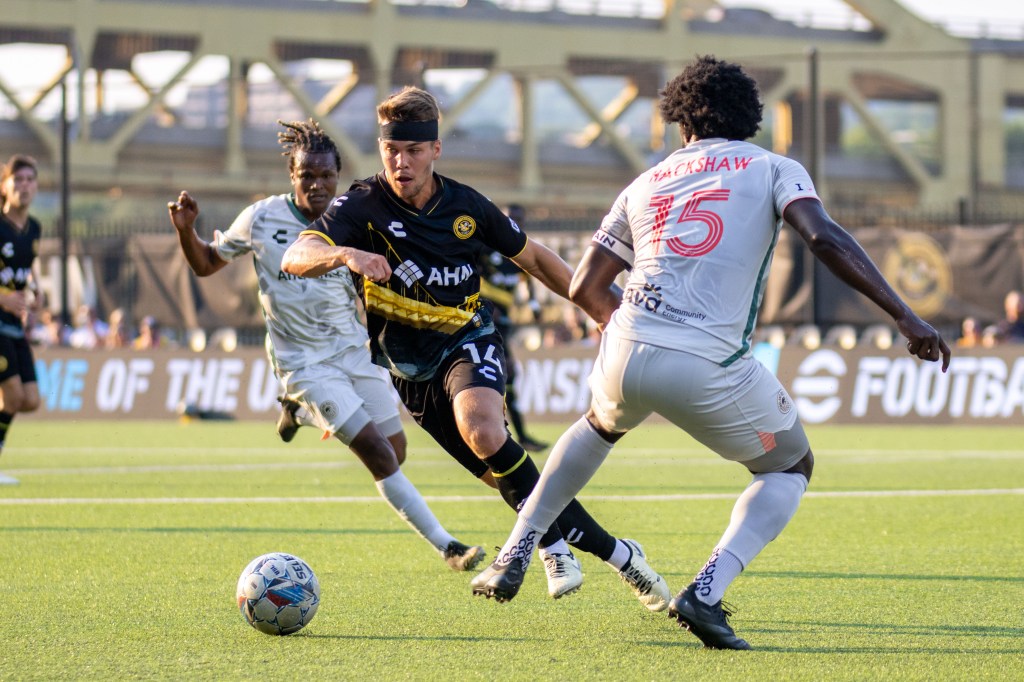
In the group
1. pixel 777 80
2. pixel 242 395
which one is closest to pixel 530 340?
pixel 242 395

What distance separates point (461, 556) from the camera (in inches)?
283

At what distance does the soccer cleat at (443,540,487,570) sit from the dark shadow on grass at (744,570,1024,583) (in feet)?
4.18

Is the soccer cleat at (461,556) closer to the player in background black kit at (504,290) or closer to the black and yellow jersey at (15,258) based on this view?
the black and yellow jersey at (15,258)

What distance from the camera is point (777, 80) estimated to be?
97.9ft

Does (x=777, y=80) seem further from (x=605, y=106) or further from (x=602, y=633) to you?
(x=602, y=633)

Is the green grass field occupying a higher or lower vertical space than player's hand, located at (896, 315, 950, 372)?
lower

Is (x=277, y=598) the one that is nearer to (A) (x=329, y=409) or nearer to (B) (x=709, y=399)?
(B) (x=709, y=399)

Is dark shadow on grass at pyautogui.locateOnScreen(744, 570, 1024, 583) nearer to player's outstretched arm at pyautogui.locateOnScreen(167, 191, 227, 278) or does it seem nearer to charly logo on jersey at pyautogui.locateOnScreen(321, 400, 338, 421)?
charly logo on jersey at pyautogui.locateOnScreen(321, 400, 338, 421)

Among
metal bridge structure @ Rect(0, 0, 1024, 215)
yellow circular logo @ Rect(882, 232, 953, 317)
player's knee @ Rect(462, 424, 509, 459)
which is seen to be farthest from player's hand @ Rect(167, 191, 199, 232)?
metal bridge structure @ Rect(0, 0, 1024, 215)

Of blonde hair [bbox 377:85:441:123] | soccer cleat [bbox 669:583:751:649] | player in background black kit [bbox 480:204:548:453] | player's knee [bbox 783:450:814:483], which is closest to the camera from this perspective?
soccer cleat [bbox 669:583:751:649]

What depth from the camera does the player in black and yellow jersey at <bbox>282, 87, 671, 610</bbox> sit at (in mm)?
5965

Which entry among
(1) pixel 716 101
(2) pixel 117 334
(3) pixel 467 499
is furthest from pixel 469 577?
(2) pixel 117 334

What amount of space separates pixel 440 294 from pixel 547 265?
1.59ft

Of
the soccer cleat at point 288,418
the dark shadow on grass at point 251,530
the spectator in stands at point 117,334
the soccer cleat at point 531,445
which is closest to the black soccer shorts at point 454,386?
the soccer cleat at point 288,418
